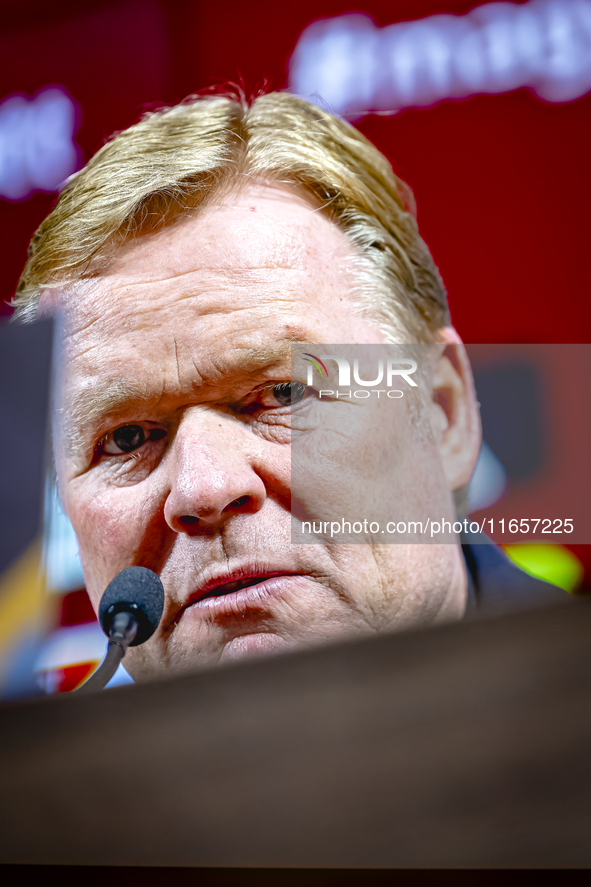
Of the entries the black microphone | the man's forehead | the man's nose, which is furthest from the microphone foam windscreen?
the man's forehead

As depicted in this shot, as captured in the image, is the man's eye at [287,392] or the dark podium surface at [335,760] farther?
Answer: the man's eye at [287,392]

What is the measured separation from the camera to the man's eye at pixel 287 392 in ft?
3.63

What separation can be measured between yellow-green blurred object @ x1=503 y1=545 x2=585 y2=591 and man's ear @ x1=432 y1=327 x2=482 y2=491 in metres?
0.15

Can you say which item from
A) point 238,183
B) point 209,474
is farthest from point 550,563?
point 238,183

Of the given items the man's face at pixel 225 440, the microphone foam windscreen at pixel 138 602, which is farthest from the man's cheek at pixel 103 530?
the microphone foam windscreen at pixel 138 602

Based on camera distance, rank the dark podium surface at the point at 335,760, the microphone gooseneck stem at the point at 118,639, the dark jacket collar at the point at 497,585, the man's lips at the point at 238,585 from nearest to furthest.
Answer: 1. the dark podium surface at the point at 335,760
2. the microphone gooseneck stem at the point at 118,639
3. the man's lips at the point at 238,585
4. the dark jacket collar at the point at 497,585

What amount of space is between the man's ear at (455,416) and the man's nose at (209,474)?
0.33 metres

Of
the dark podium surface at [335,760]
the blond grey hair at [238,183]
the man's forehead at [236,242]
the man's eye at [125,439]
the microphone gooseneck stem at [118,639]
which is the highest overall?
the blond grey hair at [238,183]

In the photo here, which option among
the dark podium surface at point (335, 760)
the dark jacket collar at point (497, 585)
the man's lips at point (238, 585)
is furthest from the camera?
the dark jacket collar at point (497, 585)

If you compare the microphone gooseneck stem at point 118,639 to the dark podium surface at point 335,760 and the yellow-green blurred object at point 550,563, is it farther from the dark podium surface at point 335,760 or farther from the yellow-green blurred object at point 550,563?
the yellow-green blurred object at point 550,563

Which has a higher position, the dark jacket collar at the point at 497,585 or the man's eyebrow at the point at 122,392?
the man's eyebrow at the point at 122,392

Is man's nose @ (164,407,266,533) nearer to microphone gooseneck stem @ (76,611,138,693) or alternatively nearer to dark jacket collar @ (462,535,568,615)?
microphone gooseneck stem @ (76,611,138,693)

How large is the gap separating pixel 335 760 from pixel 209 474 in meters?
0.45

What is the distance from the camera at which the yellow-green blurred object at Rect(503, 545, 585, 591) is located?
1167 mm
